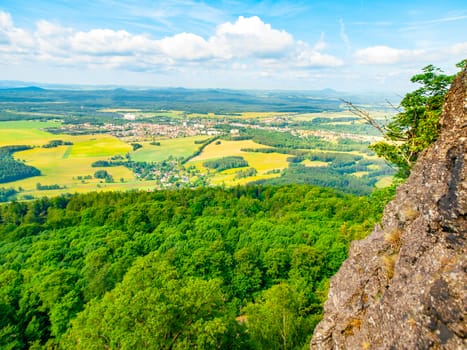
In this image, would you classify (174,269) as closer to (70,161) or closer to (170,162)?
(170,162)

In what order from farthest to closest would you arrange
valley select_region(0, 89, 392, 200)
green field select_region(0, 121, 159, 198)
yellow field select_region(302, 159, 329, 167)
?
yellow field select_region(302, 159, 329, 167) → valley select_region(0, 89, 392, 200) → green field select_region(0, 121, 159, 198)

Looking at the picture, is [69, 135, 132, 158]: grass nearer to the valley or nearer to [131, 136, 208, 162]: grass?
the valley

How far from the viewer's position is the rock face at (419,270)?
27.8ft

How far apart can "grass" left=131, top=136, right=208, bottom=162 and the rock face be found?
464ft

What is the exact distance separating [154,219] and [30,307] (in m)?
27.2

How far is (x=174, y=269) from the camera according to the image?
3225 centimetres

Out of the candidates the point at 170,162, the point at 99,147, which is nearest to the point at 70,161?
the point at 99,147

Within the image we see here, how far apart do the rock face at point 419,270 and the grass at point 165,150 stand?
141511 mm

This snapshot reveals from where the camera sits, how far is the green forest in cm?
2045

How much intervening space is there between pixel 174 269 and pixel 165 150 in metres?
139

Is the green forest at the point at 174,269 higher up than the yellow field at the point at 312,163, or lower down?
higher up

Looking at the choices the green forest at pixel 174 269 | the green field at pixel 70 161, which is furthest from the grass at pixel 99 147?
the green forest at pixel 174 269

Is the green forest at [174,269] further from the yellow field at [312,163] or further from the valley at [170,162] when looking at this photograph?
the yellow field at [312,163]

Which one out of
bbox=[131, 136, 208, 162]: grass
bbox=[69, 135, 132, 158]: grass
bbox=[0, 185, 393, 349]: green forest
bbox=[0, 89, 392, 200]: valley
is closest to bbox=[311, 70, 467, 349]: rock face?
bbox=[0, 185, 393, 349]: green forest
